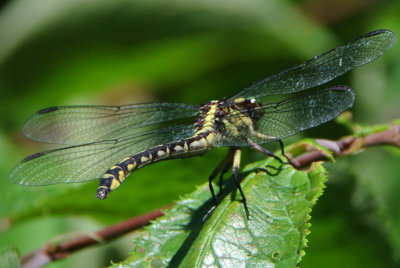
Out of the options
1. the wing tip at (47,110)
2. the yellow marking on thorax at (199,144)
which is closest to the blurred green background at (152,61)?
the yellow marking on thorax at (199,144)

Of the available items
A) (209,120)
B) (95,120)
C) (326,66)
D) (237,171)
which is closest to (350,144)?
(326,66)

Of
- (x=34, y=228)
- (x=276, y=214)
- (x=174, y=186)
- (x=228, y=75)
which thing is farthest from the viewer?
(x=228, y=75)

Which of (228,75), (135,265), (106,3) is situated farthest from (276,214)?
(106,3)

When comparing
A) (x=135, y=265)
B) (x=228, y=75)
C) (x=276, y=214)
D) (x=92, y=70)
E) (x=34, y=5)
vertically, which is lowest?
(x=135, y=265)

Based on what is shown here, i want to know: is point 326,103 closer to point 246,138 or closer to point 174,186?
point 246,138

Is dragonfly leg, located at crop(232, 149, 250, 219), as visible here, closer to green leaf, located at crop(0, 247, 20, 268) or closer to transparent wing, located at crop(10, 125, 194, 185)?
transparent wing, located at crop(10, 125, 194, 185)

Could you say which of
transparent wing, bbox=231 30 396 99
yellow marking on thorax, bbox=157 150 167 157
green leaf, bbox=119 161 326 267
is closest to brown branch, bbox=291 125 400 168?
green leaf, bbox=119 161 326 267

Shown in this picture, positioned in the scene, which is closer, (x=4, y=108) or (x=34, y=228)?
(x=34, y=228)
